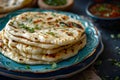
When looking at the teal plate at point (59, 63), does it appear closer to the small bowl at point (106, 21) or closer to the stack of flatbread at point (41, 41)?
the stack of flatbread at point (41, 41)

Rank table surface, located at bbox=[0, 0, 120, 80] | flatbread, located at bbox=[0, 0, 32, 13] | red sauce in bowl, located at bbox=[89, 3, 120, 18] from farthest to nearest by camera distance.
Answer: flatbread, located at bbox=[0, 0, 32, 13] → red sauce in bowl, located at bbox=[89, 3, 120, 18] → table surface, located at bbox=[0, 0, 120, 80]

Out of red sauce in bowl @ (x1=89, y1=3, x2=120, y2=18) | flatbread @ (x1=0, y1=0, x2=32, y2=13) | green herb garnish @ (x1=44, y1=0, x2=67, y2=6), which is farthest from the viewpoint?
green herb garnish @ (x1=44, y1=0, x2=67, y2=6)

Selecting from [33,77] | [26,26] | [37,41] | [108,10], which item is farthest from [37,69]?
[108,10]

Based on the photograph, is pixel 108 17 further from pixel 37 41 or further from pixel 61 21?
pixel 37 41

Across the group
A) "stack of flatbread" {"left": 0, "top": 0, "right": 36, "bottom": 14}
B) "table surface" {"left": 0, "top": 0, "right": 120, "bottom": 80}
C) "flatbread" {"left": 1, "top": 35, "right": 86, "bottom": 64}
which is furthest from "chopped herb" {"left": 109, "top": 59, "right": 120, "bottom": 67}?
"stack of flatbread" {"left": 0, "top": 0, "right": 36, "bottom": 14}

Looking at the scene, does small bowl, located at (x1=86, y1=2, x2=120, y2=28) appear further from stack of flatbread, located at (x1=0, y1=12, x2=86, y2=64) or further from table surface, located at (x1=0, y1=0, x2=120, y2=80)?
stack of flatbread, located at (x1=0, y1=12, x2=86, y2=64)

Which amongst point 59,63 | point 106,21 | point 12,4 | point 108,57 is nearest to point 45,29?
point 59,63
